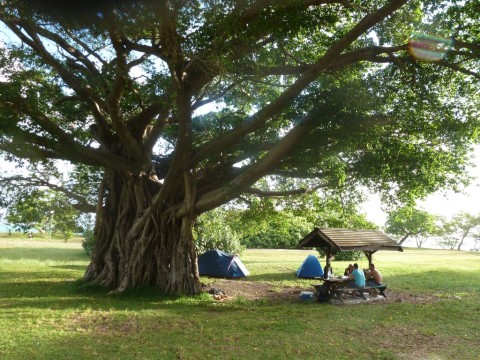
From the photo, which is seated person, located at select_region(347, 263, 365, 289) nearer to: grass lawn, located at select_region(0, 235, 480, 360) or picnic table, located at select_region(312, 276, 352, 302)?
picnic table, located at select_region(312, 276, 352, 302)

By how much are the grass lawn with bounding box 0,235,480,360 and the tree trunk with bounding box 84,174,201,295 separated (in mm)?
594

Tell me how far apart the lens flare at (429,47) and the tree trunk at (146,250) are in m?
7.84

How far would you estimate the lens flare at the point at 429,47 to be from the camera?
8992 millimetres

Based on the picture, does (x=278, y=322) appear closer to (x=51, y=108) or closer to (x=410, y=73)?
Answer: (x=410, y=73)

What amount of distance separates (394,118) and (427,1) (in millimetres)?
3254

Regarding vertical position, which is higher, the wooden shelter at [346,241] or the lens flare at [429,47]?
the lens flare at [429,47]

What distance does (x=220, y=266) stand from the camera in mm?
19766

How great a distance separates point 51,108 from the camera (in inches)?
555

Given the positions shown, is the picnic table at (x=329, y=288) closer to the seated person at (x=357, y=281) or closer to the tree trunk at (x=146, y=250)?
the seated person at (x=357, y=281)

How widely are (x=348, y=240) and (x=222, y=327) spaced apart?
7411 millimetres

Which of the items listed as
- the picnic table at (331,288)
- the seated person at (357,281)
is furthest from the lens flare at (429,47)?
the picnic table at (331,288)

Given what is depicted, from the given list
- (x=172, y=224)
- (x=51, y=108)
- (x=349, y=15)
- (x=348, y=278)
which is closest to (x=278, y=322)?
(x=348, y=278)

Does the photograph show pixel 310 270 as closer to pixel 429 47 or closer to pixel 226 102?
pixel 226 102

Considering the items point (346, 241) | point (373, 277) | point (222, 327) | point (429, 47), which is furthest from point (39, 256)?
point (429, 47)
